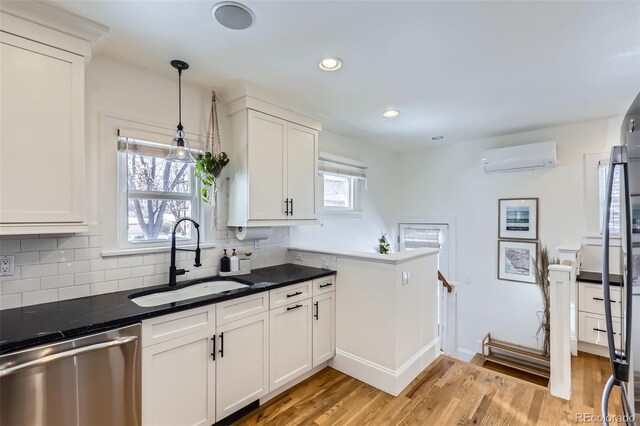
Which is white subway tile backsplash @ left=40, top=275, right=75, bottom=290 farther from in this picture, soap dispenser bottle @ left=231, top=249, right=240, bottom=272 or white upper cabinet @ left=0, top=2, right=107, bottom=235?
soap dispenser bottle @ left=231, top=249, right=240, bottom=272

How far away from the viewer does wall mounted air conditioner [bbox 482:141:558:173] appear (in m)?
3.57

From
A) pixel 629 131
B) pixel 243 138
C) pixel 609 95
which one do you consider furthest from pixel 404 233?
pixel 629 131

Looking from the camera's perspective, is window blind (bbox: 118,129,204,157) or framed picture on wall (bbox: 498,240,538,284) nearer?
window blind (bbox: 118,129,204,157)

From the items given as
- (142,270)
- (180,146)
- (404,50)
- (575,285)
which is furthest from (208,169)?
(575,285)

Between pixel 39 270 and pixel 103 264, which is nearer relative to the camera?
pixel 39 270

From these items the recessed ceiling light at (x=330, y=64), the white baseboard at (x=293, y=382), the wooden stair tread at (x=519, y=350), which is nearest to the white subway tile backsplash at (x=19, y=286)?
the white baseboard at (x=293, y=382)

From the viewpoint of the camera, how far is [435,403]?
2354mm

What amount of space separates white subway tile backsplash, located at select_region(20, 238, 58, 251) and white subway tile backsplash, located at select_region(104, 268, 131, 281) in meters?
0.34

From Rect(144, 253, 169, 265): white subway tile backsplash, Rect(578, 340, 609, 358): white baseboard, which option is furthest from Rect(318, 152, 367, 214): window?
Rect(578, 340, 609, 358): white baseboard

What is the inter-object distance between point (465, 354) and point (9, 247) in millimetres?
4939

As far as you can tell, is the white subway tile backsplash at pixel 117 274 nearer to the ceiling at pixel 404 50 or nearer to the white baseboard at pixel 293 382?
the white baseboard at pixel 293 382

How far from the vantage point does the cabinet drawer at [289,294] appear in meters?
2.34

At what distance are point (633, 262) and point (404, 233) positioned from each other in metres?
3.94

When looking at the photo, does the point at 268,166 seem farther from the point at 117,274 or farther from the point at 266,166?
the point at 117,274
